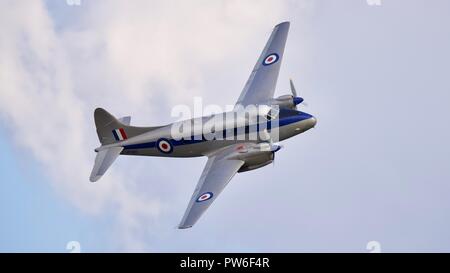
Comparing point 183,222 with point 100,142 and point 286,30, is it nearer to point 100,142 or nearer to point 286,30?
point 100,142

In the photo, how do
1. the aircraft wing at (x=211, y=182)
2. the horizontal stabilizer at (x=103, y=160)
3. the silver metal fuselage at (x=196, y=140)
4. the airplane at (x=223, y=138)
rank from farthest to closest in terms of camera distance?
1. the silver metal fuselage at (x=196, y=140)
2. the horizontal stabilizer at (x=103, y=160)
3. the airplane at (x=223, y=138)
4. the aircraft wing at (x=211, y=182)

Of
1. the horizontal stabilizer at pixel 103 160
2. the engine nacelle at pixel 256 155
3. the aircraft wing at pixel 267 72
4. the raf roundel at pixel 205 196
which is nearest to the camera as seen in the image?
the raf roundel at pixel 205 196

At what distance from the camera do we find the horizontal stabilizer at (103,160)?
50.8 m

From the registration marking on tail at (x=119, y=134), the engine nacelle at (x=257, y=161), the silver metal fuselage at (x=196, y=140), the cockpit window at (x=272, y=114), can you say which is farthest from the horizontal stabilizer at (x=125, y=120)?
the cockpit window at (x=272, y=114)

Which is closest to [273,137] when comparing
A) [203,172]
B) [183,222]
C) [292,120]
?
[292,120]

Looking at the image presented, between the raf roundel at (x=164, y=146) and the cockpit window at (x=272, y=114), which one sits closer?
the cockpit window at (x=272, y=114)

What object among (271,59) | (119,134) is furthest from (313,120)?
(119,134)

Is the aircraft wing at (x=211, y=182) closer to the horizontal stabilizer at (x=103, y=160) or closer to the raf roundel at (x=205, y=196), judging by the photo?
the raf roundel at (x=205, y=196)

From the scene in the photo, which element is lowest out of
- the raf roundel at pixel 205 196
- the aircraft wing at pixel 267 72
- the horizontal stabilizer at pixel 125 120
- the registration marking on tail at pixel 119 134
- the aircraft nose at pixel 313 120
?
the raf roundel at pixel 205 196

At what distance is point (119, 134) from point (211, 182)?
26.4 ft

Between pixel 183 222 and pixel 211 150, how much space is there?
293 inches

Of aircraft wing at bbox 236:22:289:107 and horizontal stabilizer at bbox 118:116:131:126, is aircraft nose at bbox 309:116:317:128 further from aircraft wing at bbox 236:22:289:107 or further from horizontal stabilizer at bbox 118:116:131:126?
horizontal stabilizer at bbox 118:116:131:126

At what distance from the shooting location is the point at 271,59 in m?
55.9

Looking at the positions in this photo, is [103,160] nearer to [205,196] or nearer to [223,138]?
[223,138]
